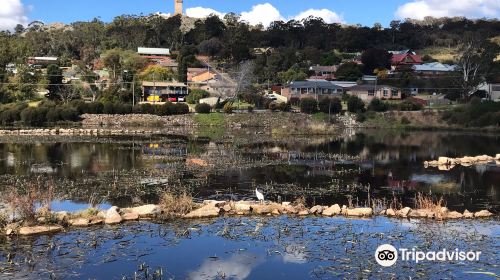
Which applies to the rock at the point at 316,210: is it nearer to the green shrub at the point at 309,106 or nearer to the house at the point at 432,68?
the green shrub at the point at 309,106

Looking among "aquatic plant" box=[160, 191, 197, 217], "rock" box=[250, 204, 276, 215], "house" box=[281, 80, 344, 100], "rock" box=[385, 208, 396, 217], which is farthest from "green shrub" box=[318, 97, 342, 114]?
"aquatic plant" box=[160, 191, 197, 217]

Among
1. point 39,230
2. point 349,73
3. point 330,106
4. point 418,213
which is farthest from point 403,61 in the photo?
point 39,230

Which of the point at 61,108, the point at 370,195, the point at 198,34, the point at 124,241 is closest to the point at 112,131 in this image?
the point at 61,108

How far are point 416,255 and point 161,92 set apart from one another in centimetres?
5934

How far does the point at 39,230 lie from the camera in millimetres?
13117

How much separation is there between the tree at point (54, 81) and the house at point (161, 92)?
1046 centimetres

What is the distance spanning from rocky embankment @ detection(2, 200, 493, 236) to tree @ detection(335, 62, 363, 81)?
6720 centimetres

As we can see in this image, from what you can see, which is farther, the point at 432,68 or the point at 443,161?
the point at 432,68

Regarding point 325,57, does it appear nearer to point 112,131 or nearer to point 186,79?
point 186,79

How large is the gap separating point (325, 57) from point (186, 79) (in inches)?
1210

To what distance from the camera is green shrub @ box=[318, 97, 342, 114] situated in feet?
198

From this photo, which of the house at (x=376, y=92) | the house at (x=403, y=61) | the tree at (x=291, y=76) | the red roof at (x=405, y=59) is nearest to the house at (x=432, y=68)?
the house at (x=403, y=61)

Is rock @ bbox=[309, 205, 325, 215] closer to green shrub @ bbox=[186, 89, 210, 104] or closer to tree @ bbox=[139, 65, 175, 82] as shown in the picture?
green shrub @ bbox=[186, 89, 210, 104]

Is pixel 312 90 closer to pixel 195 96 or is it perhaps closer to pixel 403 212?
pixel 195 96
